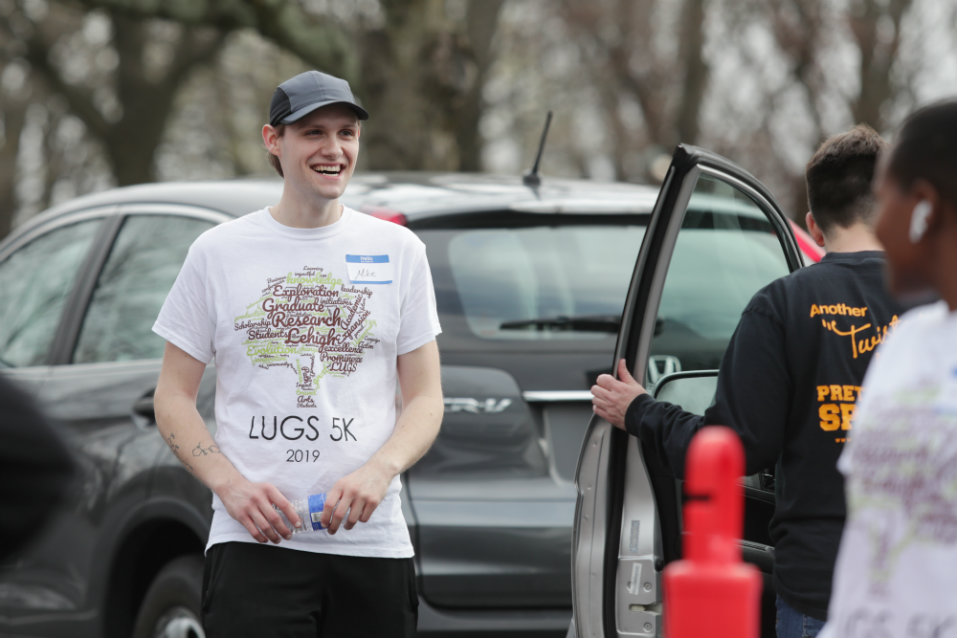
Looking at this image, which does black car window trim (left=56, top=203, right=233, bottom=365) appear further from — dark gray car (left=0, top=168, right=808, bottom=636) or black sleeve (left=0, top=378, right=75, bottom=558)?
black sleeve (left=0, top=378, right=75, bottom=558)

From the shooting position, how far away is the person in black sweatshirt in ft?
9.40

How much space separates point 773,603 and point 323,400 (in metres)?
1.19

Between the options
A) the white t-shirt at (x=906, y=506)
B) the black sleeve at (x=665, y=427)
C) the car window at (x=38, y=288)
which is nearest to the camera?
the white t-shirt at (x=906, y=506)

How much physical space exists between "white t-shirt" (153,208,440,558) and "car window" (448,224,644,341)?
3.00 feet

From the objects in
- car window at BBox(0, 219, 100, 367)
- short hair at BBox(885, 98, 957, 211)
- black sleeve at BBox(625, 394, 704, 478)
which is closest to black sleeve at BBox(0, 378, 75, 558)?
short hair at BBox(885, 98, 957, 211)

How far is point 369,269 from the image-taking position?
3396mm

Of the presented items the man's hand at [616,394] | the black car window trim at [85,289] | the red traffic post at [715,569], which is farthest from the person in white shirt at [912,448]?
the black car window trim at [85,289]

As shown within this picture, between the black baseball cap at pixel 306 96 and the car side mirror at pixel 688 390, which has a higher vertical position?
the black baseball cap at pixel 306 96

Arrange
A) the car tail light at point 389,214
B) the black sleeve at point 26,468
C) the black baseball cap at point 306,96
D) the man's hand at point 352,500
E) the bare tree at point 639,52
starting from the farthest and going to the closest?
the bare tree at point 639,52 → the car tail light at point 389,214 → the black baseball cap at point 306,96 → the man's hand at point 352,500 → the black sleeve at point 26,468

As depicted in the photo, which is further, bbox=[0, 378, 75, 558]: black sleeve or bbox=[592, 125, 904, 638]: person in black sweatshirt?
bbox=[592, 125, 904, 638]: person in black sweatshirt

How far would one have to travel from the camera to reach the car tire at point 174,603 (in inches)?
173

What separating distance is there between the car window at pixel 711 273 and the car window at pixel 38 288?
230 cm

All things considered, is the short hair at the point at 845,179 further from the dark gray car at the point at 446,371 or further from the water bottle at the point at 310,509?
the water bottle at the point at 310,509

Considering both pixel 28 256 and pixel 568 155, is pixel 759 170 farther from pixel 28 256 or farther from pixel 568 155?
pixel 28 256
